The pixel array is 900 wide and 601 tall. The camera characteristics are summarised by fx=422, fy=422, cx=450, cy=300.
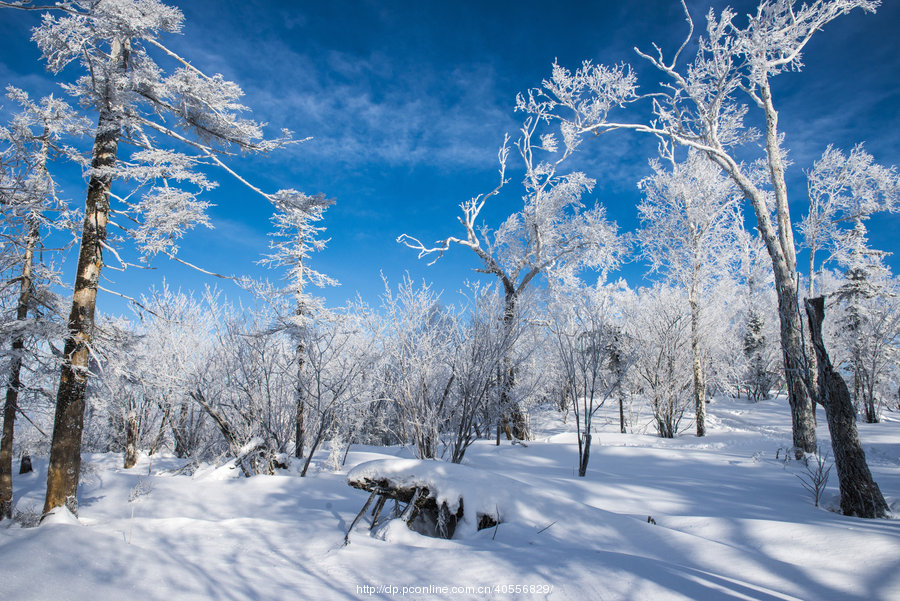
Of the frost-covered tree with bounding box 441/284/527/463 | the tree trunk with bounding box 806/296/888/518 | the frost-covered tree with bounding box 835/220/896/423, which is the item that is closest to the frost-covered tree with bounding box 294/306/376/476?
the frost-covered tree with bounding box 441/284/527/463

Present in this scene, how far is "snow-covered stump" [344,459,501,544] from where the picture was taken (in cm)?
403

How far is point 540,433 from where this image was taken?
1797cm

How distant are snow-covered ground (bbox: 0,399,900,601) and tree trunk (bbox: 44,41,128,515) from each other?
73 cm

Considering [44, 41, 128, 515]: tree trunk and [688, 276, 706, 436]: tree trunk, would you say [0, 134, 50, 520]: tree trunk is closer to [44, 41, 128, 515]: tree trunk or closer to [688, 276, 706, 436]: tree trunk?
[44, 41, 128, 515]: tree trunk

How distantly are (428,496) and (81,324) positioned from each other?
4.81 meters

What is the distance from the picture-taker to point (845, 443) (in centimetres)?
471

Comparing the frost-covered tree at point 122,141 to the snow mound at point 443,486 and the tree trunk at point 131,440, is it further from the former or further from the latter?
the tree trunk at point 131,440

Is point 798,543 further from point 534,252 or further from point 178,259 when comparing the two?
point 534,252

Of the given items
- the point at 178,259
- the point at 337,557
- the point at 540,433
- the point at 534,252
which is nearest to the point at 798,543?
the point at 337,557

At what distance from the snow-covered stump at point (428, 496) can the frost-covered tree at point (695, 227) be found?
35.5 ft

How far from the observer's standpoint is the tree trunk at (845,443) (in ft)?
14.9

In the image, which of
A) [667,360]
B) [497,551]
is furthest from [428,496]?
[667,360]

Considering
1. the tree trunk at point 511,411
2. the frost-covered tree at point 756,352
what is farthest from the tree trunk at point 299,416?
the frost-covered tree at point 756,352

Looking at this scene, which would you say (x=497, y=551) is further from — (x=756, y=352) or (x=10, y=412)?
(x=756, y=352)
